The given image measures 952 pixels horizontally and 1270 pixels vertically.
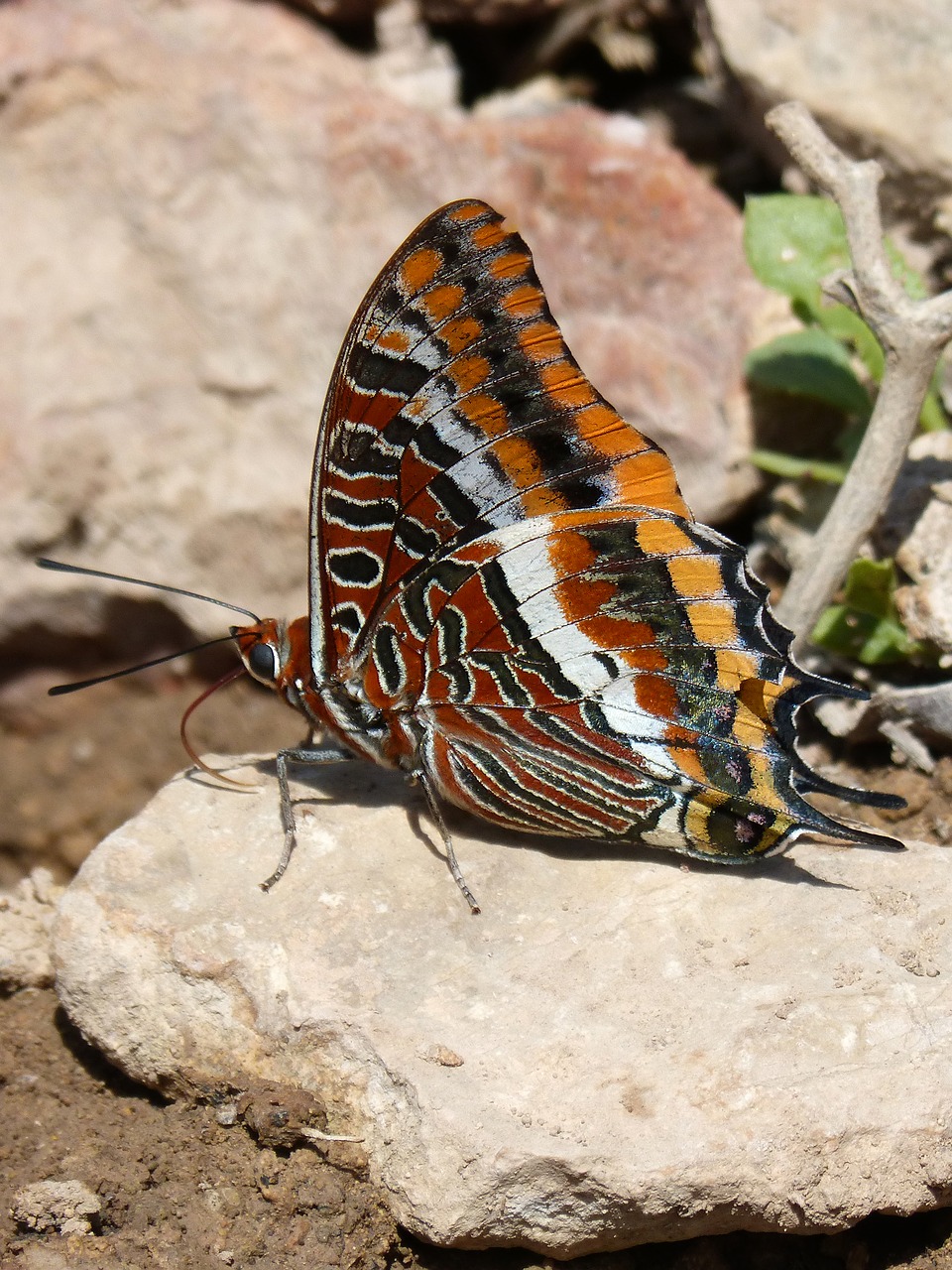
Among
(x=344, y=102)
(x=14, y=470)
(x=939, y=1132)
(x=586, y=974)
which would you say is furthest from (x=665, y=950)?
(x=344, y=102)

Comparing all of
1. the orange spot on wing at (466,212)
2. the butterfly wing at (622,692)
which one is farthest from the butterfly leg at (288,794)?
the orange spot on wing at (466,212)

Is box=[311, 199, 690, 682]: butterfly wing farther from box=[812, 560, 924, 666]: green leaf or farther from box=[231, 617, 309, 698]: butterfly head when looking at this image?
box=[812, 560, 924, 666]: green leaf

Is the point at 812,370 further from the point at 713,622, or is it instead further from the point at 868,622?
the point at 713,622

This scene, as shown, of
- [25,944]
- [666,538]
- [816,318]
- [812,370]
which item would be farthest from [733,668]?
[25,944]

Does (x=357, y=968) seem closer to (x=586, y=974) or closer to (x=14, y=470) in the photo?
(x=586, y=974)

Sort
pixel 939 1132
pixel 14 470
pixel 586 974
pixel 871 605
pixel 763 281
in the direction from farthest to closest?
pixel 14 470 → pixel 763 281 → pixel 871 605 → pixel 586 974 → pixel 939 1132

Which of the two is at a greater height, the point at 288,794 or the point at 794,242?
the point at 794,242
